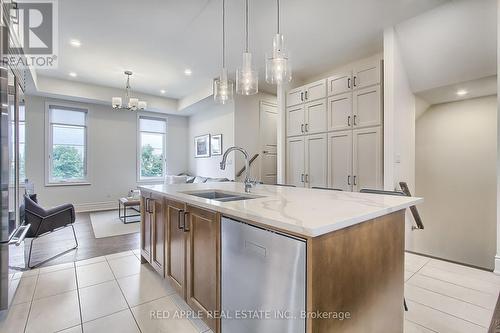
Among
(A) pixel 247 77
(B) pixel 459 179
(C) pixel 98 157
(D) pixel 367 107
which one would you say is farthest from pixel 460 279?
(C) pixel 98 157

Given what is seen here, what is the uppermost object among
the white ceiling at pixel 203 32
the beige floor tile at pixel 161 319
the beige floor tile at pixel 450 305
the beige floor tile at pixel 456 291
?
the white ceiling at pixel 203 32

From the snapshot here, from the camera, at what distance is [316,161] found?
4.07 meters

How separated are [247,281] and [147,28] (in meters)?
3.45

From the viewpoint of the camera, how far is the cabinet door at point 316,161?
3.94m

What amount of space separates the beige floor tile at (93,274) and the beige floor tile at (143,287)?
0.69 ft

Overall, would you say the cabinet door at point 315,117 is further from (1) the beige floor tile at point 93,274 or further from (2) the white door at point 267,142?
(1) the beige floor tile at point 93,274

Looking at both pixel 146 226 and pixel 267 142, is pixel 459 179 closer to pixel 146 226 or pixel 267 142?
pixel 267 142

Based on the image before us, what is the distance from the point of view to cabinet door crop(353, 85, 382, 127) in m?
3.26

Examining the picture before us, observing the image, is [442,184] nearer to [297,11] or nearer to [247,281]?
[297,11]

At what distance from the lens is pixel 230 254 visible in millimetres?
1346

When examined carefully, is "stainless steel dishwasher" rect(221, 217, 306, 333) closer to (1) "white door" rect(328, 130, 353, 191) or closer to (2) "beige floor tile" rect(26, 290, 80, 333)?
(2) "beige floor tile" rect(26, 290, 80, 333)

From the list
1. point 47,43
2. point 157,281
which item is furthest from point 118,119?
point 157,281

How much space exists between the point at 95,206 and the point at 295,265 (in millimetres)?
6592

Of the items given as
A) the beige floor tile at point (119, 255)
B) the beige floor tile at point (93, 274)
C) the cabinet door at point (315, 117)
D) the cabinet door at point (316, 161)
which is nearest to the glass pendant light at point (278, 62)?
the cabinet door at point (315, 117)
